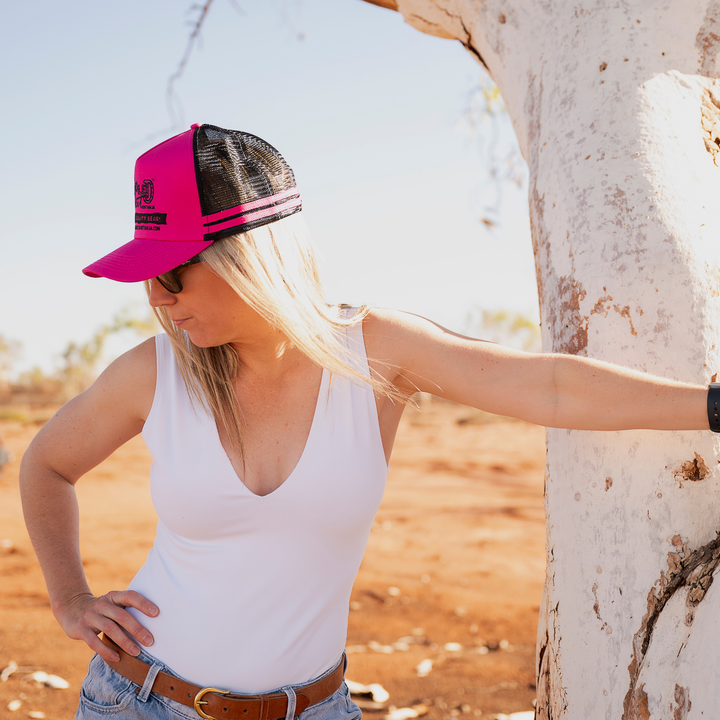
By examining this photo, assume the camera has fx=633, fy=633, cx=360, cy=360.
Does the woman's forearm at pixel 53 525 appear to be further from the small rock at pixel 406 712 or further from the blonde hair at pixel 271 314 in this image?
the small rock at pixel 406 712

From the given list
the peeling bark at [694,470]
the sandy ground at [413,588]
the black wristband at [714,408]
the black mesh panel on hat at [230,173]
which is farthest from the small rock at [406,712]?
the black mesh panel on hat at [230,173]

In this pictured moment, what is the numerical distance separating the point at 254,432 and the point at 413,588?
3.61 metres

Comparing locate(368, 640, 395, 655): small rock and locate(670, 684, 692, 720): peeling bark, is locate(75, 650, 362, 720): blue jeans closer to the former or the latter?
locate(670, 684, 692, 720): peeling bark

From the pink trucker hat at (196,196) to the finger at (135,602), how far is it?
2.56 ft

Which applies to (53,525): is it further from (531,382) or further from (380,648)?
(380,648)

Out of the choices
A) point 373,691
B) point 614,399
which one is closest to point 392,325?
point 614,399

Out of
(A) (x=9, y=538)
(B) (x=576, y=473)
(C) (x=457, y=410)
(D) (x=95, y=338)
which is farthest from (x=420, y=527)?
(D) (x=95, y=338)

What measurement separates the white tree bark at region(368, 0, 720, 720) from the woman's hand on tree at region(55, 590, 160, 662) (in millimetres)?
1018

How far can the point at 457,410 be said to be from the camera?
19359 millimetres

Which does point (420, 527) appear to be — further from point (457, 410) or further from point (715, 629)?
point (457, 410)

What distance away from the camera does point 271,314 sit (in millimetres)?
1488

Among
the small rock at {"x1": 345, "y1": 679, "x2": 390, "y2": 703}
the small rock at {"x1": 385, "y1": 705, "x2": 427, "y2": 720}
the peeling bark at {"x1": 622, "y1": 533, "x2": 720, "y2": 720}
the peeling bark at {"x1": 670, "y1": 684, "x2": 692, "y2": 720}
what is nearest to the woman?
the peeling bark at {"x1": 622, "y1": 533, "x2": 720, "y2": 720}

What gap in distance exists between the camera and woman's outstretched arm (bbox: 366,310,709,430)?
125 cm

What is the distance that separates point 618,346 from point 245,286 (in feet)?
2.85
